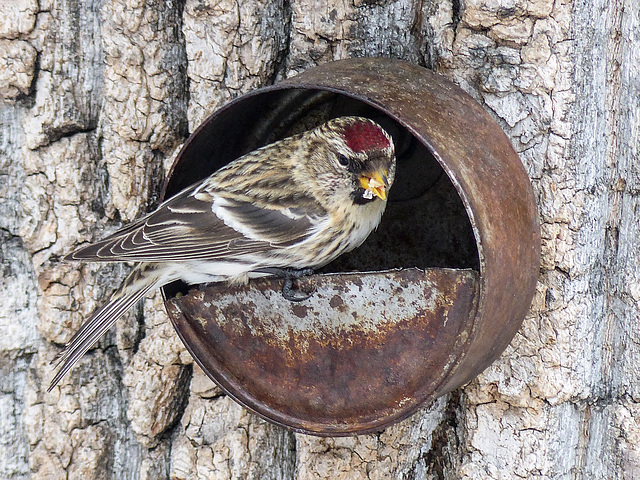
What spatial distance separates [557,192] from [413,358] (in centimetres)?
62

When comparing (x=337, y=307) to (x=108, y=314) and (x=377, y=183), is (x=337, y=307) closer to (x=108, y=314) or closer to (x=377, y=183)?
(x=377, y=183)

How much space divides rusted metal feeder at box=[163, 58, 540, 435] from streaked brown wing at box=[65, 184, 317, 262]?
0.09m

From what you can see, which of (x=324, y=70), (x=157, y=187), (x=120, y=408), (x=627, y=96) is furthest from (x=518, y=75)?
(x=120, y=408)

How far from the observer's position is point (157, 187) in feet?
7.78

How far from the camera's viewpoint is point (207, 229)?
2.16 metres

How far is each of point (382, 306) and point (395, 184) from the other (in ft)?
3.17

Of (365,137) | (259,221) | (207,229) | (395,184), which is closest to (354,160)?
(365,137)

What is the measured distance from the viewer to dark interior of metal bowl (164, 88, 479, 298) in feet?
7.79

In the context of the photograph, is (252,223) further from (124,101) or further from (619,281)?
(619,281)

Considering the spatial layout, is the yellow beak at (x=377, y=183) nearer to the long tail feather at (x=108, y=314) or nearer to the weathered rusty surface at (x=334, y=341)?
the weathered rusty surface at (x=334, y=341)

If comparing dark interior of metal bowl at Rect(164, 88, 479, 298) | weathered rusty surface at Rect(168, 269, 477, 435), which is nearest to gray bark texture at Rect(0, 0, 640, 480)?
dark interior of metal bowl at Rect(164, 88, 479, 298)

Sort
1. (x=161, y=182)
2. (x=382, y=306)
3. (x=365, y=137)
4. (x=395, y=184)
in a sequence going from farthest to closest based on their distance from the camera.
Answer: (x=395, y=184) → (x=161, y=182) → (x=365, y=137) → (x=382, y=306)

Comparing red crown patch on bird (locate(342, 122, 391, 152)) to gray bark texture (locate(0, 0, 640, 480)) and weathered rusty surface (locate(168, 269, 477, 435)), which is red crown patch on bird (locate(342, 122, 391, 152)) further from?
weathered rusty surface (locate(168, 269, 477, 435))

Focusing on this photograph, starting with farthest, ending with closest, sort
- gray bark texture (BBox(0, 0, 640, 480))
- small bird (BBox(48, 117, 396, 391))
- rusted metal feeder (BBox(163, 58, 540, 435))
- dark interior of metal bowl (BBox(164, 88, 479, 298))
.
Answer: dark interior of metal bowl (BBox(164, 88, 479, 298)) → small bird (BBox(48, 117, 396, 391)) → gray bark texture (BBox(0, 0, 640, 480)) → rusted metal feeder (BBox(163, 58, 540, 435))
